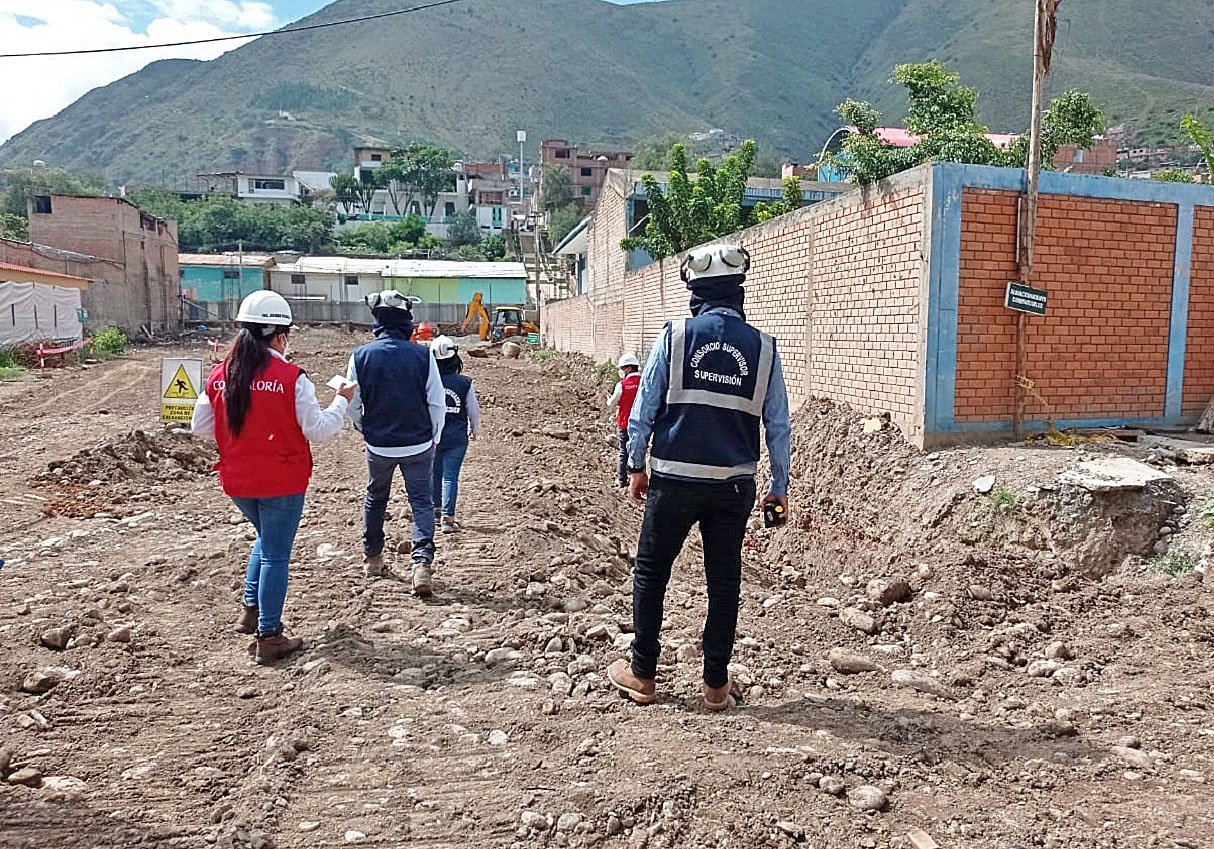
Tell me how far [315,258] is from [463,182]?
3462 cm

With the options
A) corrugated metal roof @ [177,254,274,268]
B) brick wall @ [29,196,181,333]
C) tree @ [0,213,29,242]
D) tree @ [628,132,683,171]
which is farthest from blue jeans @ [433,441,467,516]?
tree @ [0,213,29,242]

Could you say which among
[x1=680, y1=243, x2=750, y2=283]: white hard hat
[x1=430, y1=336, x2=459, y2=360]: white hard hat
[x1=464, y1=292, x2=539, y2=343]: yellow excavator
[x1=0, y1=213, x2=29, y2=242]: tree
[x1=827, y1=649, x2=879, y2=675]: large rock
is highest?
[x1=0, y1=213, x2=29, y2=242]: tree

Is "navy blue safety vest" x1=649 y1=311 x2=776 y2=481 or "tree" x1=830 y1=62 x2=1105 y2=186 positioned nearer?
"navy blue safety vest" x1=649 y1=311 x2=776 y2=481

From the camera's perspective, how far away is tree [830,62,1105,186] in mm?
12016

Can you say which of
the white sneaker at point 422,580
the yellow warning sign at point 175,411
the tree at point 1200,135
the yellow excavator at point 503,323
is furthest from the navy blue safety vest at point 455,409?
the yellow excavator at point 503,323

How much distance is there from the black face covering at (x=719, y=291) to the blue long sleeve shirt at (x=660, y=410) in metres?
0.04

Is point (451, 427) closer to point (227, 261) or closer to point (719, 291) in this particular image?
point (719, 291)

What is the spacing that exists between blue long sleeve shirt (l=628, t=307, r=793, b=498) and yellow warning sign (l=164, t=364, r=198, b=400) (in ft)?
21.2

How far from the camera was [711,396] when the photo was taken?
344 centimetres

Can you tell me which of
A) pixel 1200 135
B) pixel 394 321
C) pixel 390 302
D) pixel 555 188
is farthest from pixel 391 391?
pixel 555 188

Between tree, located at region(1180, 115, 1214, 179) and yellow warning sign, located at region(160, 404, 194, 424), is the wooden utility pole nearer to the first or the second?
tree, located at region(1180, 115, 1214, 179)

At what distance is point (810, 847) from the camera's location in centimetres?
268

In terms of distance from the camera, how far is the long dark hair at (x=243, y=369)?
4020 millimetres

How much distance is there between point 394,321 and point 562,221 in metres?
59.6
